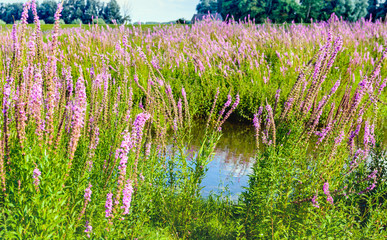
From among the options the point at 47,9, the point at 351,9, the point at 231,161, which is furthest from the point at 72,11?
the point at 231,161

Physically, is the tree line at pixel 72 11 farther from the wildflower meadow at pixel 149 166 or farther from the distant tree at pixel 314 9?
the wildflower meadow at pixel 149 166

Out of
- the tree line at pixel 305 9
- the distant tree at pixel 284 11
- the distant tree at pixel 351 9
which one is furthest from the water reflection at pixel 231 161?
the distant tree at pixel 351 9

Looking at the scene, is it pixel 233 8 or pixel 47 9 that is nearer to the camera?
pixel 233 8

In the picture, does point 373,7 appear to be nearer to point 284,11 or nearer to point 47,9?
point 284,11

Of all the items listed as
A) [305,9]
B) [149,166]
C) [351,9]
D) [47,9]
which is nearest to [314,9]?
[305,9]

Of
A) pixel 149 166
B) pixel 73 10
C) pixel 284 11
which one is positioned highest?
pixel 73 10

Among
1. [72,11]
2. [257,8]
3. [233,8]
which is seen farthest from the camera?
[72,11]

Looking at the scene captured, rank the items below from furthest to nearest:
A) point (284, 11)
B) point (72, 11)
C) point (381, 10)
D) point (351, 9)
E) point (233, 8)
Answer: point (72, 11)
point (233, 8)
point (284, 11)
point (351, 9)
point (381, 10)

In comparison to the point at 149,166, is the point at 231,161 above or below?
below

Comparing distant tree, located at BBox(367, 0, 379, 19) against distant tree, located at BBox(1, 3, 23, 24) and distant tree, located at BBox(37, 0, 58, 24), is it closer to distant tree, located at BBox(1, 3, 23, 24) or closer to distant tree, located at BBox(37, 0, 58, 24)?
distant tree, located at BBox(37, 0, 58, 24)

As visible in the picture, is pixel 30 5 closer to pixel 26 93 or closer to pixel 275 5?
pixel 26 93

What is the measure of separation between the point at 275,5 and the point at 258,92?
5257 cm

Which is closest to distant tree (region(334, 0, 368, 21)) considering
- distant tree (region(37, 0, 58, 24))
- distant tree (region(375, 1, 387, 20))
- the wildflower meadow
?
distant tree (region(375, 1, 387, 20))

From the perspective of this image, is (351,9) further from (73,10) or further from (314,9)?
(73,10)
